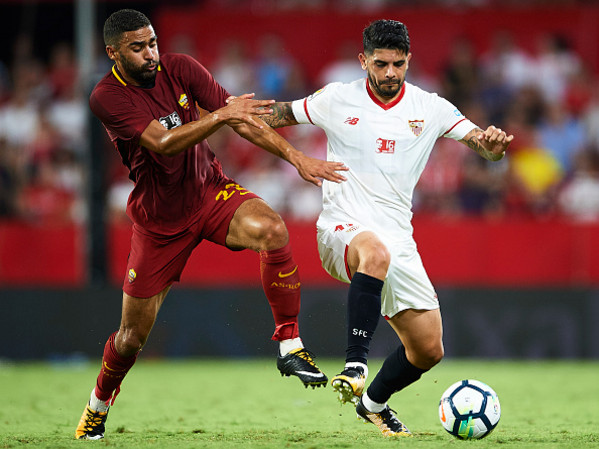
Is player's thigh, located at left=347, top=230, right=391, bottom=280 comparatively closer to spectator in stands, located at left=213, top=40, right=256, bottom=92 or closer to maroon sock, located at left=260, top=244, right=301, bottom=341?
maroon sock, located at left=260, top=244, right=301, bottom=341

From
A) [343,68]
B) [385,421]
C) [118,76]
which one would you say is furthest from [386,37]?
[343,68]

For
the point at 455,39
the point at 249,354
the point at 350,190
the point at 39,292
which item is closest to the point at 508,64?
the point at 455,39

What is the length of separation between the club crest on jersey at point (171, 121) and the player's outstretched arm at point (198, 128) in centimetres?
23

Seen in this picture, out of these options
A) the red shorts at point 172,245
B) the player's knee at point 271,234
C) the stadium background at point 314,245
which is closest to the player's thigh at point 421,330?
the player's knee at point 271,234

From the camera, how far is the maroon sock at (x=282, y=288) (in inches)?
253

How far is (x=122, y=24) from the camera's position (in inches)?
248

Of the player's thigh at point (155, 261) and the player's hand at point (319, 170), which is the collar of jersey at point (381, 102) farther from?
the player's thigh at point (155, 261)

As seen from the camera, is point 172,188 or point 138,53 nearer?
point 138,53

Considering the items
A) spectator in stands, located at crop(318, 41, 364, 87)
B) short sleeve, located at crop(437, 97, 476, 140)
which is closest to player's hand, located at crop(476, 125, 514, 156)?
short sleeve, located at crop(437, 97, 476, 140)

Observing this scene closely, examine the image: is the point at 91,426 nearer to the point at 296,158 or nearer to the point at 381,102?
the point at 296,158

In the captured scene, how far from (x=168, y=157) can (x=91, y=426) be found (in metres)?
2.03

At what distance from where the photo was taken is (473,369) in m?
11.5

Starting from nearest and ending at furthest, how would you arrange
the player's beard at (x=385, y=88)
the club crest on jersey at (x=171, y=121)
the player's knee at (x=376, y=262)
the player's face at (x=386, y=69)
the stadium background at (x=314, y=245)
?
the player's knee at (x=376, y=262), the player's face at (x=386, y=69), the player's beard at (x=385, y=88), the club crest on jersey at (x=171, y=121), the stadium background at (x=314, y=245)

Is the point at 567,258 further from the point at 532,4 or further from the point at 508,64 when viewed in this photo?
the point at 532,4
